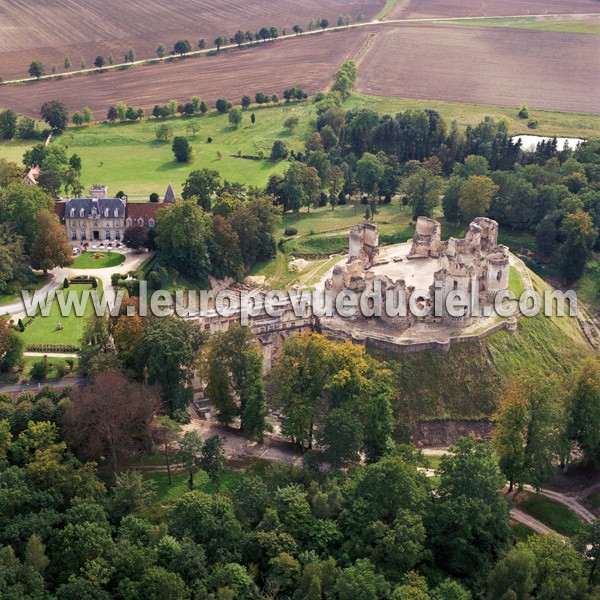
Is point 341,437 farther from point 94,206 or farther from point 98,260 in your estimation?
point 94,206

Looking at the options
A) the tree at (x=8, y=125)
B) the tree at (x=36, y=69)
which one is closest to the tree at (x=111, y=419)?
the tree at (x=8, y=125)

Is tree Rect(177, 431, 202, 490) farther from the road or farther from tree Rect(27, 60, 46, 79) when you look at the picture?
tree Rect(27, 60, 46, 79)

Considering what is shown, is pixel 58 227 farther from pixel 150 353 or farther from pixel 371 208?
pixel 371 208

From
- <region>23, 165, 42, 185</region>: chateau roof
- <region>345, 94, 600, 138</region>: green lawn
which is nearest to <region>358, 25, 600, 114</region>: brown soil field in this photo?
<region>345, 94, 600, 138</region>: green lawn

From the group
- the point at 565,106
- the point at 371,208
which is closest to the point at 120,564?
the point at 371,208

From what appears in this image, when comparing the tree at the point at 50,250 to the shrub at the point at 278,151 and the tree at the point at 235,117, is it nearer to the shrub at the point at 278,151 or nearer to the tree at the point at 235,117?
the shrub at the point at 278,151

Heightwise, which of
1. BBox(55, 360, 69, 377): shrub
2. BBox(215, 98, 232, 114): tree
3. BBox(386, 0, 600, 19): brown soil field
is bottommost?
BBox(55, 360, 69, 377): shrub
